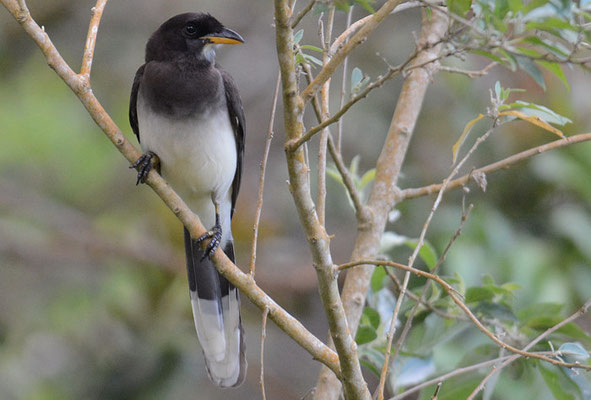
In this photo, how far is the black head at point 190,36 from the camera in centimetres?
344

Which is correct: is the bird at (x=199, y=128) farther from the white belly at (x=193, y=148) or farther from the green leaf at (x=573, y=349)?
the green leaf at (x=573, y=349)

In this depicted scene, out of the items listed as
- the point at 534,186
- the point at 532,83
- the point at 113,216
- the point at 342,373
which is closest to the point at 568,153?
the point at 534,186

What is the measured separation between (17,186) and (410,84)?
407 centimetres

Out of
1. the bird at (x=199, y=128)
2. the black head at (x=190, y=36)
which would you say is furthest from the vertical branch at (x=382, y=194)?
the black head at (x=190, y=36)

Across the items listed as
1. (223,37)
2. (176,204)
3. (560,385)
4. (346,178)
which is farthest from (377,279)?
(223,37)

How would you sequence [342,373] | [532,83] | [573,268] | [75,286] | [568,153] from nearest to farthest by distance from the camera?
[342,373] < [573,268] < [568,153] < [532,83] < [75,286]

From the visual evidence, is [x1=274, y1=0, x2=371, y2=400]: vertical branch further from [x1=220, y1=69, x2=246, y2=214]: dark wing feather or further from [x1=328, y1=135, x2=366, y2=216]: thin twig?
[x1=220, y1=69, x2=246, y2=214]: dark wing feather

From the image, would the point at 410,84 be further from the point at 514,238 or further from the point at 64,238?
the point at 64,238

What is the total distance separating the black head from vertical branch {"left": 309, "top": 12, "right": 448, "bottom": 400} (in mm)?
827

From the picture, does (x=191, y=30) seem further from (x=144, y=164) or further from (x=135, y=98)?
(x=144, y=164)

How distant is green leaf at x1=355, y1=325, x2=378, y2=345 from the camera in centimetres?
273

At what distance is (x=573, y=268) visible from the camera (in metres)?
3.87

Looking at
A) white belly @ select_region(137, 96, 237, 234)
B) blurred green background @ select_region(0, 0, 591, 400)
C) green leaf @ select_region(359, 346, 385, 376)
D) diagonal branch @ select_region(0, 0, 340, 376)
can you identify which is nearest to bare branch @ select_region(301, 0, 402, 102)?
diagonal branch @ select_region(0, 0, 340, 376)

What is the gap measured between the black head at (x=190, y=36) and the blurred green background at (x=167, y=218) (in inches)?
56.4
